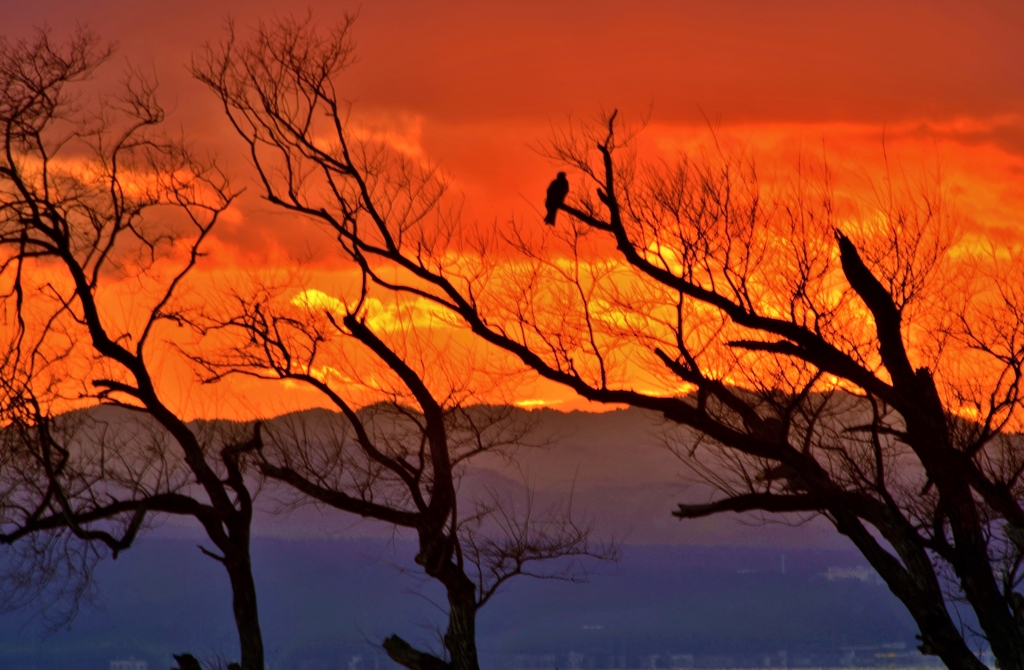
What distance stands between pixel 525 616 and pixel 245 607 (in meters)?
150

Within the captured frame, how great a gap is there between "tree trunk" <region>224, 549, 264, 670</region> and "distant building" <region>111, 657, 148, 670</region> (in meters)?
111

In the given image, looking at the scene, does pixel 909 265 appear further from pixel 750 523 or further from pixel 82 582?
pixel 82 582

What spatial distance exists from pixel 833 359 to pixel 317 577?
5641 inches

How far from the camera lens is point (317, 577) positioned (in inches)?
5792

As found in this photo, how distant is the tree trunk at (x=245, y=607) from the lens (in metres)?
15.4

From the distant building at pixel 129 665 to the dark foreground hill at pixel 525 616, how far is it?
110cm

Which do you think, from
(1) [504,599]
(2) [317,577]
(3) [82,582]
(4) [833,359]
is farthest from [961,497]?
(1) [504,599]

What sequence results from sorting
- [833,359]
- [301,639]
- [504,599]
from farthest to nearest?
[504,599] < [301,639] < [833,359]

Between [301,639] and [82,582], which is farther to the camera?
[301,639]

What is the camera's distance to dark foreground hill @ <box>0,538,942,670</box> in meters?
130

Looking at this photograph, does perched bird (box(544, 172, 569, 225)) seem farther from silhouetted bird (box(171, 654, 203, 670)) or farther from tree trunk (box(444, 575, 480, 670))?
silhouetted bird (box(171, 654, 203, 670))

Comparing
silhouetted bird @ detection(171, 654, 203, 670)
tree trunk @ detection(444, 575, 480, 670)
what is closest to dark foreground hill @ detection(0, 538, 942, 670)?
silhouetted bird @ detection(171, 654, 203, 670)

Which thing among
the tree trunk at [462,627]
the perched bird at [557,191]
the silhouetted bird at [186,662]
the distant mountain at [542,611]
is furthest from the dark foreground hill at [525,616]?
the perched bird at [557,191]

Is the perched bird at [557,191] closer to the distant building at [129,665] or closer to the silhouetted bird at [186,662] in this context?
the silhouetted bird at [186,662]
